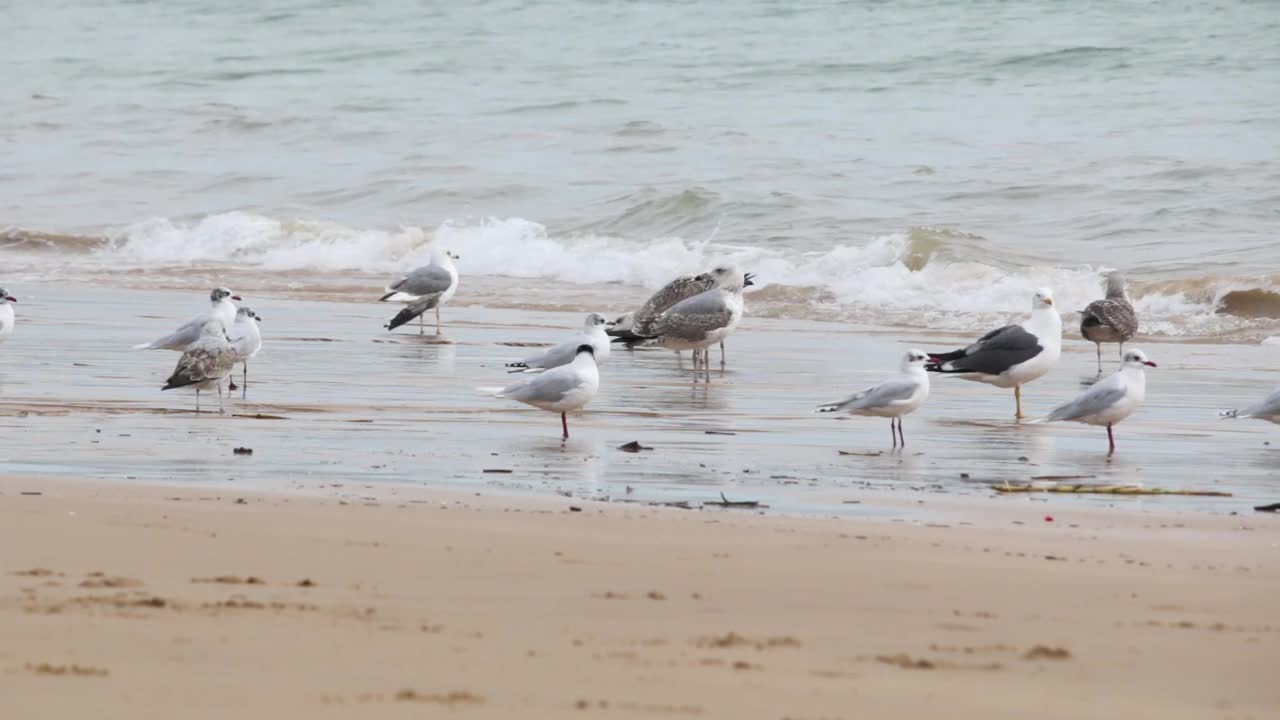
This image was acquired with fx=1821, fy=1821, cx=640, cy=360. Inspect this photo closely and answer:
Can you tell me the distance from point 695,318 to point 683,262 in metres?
7.13

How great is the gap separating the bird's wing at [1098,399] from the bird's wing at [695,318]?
337cm

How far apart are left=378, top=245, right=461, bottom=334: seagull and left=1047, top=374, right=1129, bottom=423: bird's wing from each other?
247 inches

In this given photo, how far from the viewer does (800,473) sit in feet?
23.8

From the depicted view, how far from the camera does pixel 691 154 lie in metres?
24.5

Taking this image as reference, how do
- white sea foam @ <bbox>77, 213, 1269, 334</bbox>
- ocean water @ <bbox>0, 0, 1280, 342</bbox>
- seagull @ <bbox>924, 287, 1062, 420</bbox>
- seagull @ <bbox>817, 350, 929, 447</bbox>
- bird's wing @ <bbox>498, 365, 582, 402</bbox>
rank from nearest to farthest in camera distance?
1. seagull @ <bbox>817, 350, 929, 447</bbox>
2. bird's wing @ <bbox>498, 365, 582, 402</bbox>
3. seagull @ <bbox>924, 287, 1062, 420</bbox>
4. white sea foam @ <bbox>77, 213, 1269, 334</bbox>
5. ocean water @ <bbox>0, 0, 1280, 342</bbox>

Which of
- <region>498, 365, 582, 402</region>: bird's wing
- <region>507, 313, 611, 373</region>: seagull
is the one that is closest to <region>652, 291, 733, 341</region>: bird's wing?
<region>507, 313, 611, 373</region>: seagull

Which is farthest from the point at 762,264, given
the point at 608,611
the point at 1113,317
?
the point at 608,611

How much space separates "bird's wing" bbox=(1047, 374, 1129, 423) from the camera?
334 inches

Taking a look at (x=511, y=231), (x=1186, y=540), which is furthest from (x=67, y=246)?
(x=1186, y=540)

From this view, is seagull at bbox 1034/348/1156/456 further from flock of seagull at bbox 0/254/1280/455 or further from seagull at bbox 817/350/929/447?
seagull at bbox 817/350/929/447

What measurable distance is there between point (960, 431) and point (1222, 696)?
5079 mm

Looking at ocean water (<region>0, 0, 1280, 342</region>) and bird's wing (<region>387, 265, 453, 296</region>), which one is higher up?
ocean water (<region>0, 0, 1280, 342</region>)

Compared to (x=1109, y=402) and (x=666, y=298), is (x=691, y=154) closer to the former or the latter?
(x=666, y=298)

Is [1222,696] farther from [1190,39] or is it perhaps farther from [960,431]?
[1190,39]
